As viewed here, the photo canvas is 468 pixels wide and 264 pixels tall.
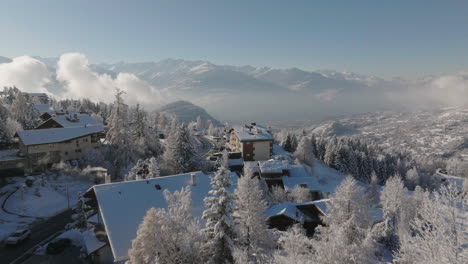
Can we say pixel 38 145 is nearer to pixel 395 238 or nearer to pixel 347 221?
pixel 347 221

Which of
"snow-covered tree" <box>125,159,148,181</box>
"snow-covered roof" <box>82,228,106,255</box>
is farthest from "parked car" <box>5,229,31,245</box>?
"snow-covered tree" <box>125,159,148,181</box>

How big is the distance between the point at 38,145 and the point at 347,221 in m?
53.3

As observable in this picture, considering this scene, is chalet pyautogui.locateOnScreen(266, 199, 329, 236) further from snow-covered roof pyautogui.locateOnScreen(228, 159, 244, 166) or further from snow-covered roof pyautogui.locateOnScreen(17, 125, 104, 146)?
snow-covered roof pyautogui.locateOnScreen(17, 125, 104, 146)

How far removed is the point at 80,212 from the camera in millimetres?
29234

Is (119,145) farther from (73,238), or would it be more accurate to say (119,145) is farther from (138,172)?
(73,238)

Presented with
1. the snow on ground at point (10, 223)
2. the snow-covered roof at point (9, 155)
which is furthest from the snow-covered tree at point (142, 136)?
the snow on ground at point (10, 223)

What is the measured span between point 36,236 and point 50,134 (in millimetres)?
27394

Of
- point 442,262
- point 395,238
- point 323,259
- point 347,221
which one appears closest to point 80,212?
point 323,259

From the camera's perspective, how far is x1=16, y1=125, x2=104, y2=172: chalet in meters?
47.1

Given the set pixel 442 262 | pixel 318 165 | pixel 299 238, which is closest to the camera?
pixel 442 262

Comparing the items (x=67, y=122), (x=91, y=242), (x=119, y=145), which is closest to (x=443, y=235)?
(x=91, y=242)

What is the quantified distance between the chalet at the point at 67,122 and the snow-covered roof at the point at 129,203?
4397 cm

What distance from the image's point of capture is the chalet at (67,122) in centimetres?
6184

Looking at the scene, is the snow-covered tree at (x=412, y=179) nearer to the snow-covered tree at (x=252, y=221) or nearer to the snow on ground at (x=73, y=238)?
the snow-covered tree at (x=252, y=221)
